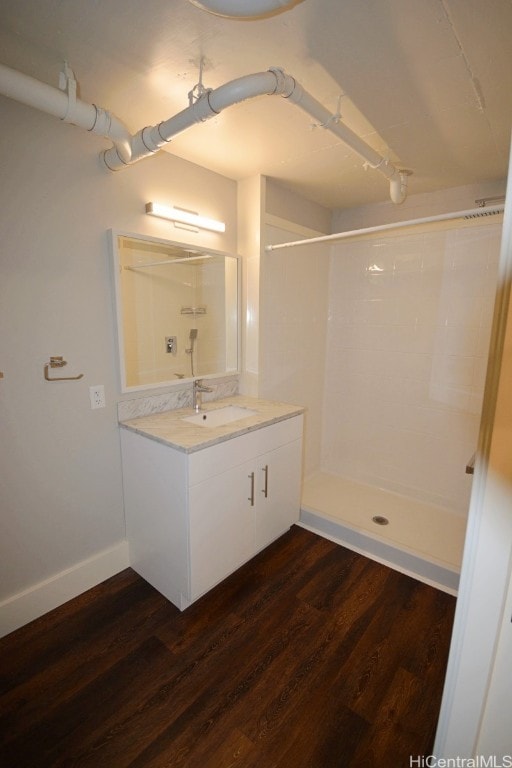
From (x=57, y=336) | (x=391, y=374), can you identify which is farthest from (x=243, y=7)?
(x=391, y=374)

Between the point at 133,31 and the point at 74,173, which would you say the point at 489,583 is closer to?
the point at 133,31

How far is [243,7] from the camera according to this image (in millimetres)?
799

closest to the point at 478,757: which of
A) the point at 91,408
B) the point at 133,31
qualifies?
the point at 91,408

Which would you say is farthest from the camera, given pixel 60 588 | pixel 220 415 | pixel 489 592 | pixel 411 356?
pixel 411 356

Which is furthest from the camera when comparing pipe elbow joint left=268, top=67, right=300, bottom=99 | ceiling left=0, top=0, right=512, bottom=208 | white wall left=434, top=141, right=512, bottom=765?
pipe elbow joint left=268, top=67, right=300, bottom=99

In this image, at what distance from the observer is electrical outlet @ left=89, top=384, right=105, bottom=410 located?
68.6 inches

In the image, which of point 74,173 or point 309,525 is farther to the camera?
point 309,525

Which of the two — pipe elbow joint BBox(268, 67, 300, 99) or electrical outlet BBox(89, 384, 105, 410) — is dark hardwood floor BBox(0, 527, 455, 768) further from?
pipe elbow joint BBox(268, 67, 300, 99)

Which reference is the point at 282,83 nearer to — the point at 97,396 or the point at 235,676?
the point at 97,396

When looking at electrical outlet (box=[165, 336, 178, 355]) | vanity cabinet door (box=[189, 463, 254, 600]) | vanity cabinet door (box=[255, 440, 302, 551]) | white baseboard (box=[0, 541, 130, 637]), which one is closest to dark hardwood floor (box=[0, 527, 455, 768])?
white baseboard (box=[0, 541, 130, 637])

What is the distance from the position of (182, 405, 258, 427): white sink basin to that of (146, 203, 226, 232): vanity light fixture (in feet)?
3.81

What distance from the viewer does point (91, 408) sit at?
175cm

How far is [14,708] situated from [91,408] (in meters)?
1.20

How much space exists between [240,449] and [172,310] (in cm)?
96
